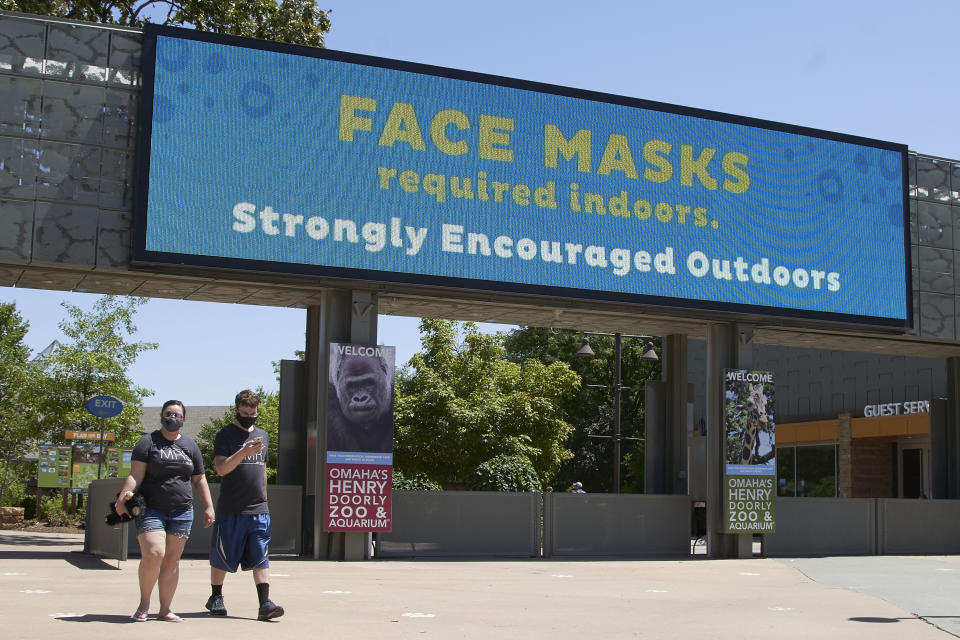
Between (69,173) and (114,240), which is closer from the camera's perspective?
(69,173)

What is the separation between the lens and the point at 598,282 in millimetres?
19531

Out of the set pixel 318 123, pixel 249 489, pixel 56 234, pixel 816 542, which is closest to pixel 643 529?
pixel 816 542

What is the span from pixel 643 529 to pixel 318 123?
30.9ft

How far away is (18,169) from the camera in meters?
16.3

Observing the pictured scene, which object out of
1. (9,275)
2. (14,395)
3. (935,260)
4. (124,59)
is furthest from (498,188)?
(14,395)

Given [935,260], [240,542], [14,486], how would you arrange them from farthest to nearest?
[14,486] → [935,260] → [240,542]

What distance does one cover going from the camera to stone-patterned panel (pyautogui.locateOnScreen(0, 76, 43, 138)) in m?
16.4

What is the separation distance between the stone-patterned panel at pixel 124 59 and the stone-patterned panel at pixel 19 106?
1102mm

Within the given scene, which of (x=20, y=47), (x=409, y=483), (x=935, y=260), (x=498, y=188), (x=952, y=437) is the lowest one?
(x=409, y=483)

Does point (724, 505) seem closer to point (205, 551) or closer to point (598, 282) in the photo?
A: point (598, 282)

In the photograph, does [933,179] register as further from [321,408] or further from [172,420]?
[172,420]

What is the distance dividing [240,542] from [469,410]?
1161 inches

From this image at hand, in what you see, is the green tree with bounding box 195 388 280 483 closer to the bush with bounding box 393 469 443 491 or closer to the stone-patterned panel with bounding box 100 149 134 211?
the bush with bounding box 393 469 443 491

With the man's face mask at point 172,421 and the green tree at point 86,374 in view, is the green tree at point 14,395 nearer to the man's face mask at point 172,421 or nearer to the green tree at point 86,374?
the green tree at point 86,374
